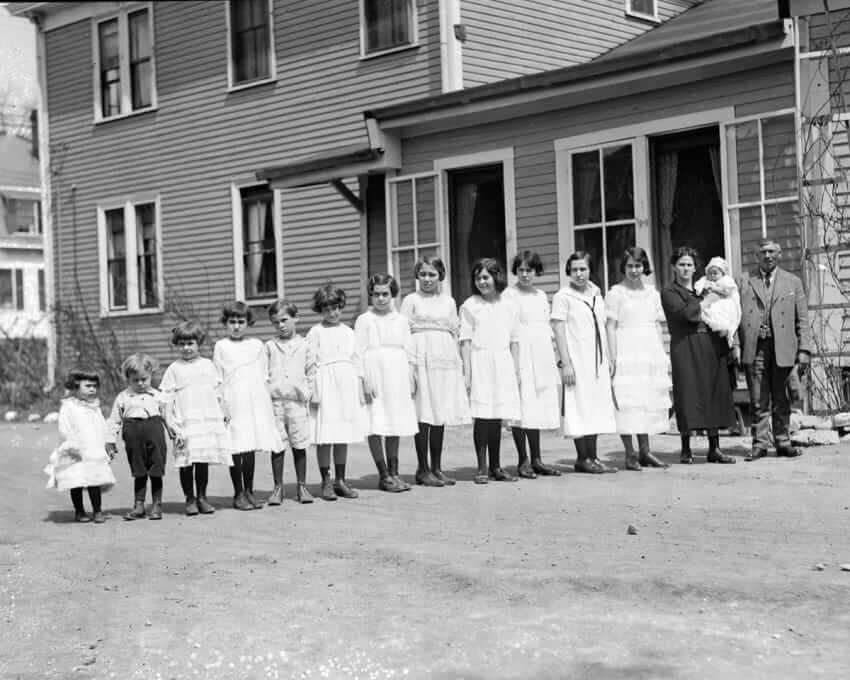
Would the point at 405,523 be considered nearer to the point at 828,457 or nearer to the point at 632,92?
the point at 828,457

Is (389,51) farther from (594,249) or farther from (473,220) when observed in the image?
(594,249)

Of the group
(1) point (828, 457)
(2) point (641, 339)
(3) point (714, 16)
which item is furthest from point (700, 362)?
(3) point (714, 16)

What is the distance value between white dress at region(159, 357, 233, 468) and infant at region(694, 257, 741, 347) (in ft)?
13.5

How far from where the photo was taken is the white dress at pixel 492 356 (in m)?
10.8

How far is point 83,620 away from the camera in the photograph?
20.5 feet

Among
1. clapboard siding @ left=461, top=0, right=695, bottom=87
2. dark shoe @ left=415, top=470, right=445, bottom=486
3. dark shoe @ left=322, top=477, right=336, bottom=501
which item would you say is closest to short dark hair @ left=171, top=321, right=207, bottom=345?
dark shoe @ left=322, top=477, right=336, bottom=501

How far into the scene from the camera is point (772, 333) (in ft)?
37.6

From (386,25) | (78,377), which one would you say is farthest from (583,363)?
(386,25)

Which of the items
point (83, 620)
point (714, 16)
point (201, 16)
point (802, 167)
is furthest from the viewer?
point (201, 16)

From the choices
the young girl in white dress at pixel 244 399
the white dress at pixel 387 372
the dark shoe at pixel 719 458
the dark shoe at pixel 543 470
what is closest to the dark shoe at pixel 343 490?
the white dress at pixel 387 372

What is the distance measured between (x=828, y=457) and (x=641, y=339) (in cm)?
185

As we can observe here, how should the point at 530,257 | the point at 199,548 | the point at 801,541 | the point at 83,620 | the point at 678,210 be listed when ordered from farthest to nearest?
the point at 678,210 < the point at 530,257 < the point at 199,548 < the point at 801,541 < the point at 83,620

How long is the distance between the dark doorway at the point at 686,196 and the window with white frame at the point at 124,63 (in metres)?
11.4

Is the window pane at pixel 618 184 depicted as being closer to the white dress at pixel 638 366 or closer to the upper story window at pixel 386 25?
the white dress at pixel 638 366
